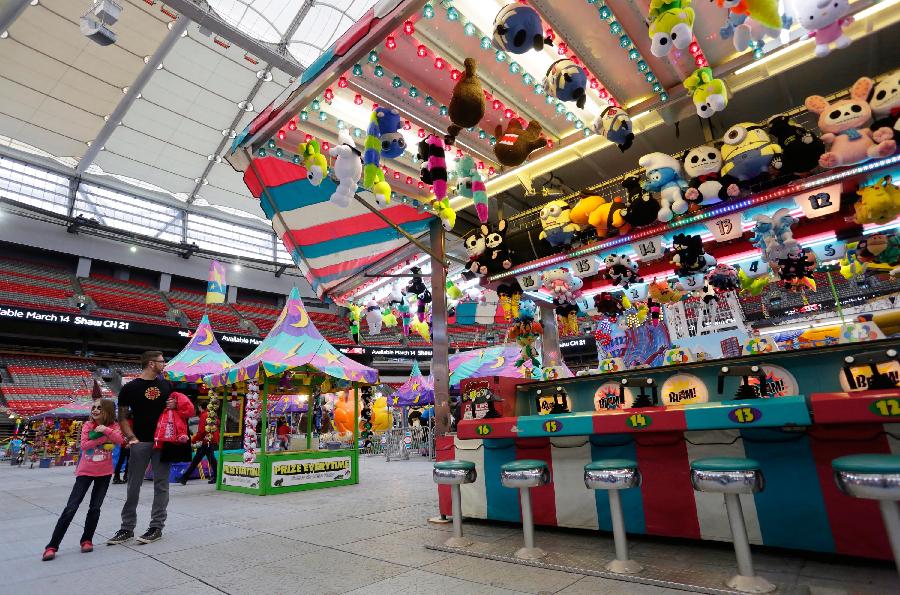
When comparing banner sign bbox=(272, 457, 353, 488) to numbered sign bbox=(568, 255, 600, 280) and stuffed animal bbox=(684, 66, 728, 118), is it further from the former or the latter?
stuffed animal bbox=(684, 66, 728, 118)

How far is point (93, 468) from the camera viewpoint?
3801 mm

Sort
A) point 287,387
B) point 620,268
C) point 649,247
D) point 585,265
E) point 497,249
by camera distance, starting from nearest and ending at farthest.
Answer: point 649,247
point 585,265
point 620,268
point 497,249
point 287,387

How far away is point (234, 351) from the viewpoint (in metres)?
26.3

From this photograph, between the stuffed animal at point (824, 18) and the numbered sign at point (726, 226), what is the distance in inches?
78.1

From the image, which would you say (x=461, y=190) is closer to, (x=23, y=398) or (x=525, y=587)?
(x=525, y=587)

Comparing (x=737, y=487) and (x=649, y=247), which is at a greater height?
(x=649, y=247)

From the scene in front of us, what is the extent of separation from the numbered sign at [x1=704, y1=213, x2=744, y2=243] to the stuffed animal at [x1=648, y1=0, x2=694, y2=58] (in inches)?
87.9

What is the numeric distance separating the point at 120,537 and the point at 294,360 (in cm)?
364

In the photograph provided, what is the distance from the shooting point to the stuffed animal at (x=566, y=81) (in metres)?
3.37

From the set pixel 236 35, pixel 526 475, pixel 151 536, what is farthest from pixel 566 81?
pixel 236 35

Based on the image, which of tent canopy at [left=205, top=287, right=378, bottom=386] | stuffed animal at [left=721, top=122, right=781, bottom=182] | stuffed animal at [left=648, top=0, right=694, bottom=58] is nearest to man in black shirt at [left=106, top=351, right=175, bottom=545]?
Answer: tent canopy at [left=205, top=287, right=378, bottom=386]

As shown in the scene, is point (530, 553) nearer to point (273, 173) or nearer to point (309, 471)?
point (273, 173)

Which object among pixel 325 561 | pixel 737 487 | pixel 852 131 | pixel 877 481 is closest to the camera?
pixel 877 481

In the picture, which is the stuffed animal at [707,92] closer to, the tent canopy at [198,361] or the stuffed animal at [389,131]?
the stuffed animal at [389,131]
